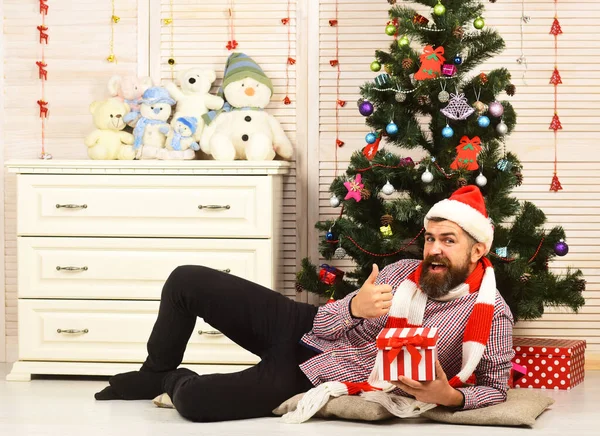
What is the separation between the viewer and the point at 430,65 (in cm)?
337

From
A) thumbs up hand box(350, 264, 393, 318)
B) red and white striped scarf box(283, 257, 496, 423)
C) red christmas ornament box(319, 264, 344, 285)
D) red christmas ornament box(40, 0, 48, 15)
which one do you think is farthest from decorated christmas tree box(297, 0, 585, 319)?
red christmas ornament box(40, 0, 48, 15)

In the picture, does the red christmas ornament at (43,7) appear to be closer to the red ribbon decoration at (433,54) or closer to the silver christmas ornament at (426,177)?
the red ribbon decoration at (433,54)

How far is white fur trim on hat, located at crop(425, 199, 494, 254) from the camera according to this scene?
2965mm

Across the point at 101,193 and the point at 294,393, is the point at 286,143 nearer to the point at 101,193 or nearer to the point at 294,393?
the point at 101,193

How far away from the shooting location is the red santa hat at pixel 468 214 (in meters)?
2.96

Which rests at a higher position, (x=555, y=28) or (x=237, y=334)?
(x=555, y=28)

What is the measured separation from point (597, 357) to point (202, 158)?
186 cm

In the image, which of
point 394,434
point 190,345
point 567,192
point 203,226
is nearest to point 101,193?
point 203,226

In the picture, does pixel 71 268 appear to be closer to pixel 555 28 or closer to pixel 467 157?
pixel 467 157

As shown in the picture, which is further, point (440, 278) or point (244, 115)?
point (244, 115)

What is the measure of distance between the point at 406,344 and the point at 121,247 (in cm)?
151

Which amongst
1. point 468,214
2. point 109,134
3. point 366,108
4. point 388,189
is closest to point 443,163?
point 388,189

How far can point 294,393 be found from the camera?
116 inches

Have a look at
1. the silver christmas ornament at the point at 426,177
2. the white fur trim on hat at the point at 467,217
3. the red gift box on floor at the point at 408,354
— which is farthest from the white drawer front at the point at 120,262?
the red gift box on floor at the point at 408,354
